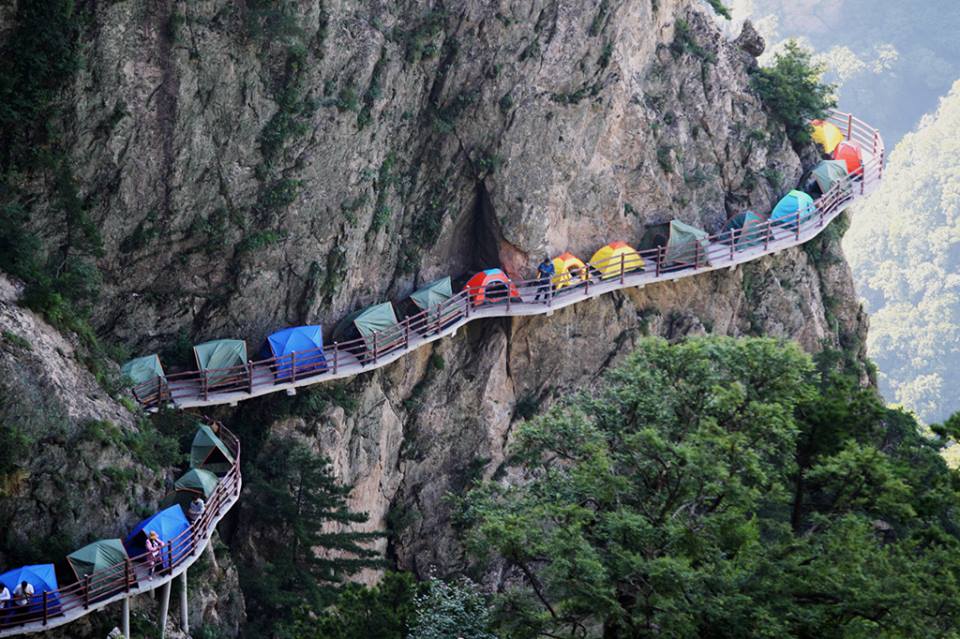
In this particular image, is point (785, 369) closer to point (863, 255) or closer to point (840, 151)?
point (840, 151)

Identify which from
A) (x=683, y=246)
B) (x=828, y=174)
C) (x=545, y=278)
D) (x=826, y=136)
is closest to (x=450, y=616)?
(x=545, y=278)

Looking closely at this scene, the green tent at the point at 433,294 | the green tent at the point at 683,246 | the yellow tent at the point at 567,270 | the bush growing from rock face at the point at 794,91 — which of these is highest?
the bush growing from rock face at the point at 794,91

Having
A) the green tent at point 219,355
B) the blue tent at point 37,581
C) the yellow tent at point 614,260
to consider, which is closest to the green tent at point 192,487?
the green tent at point 219,355

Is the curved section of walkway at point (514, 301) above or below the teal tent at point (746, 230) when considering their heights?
below

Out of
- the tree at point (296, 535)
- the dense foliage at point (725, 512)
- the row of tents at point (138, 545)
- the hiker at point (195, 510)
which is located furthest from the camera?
the tree at point (296, 535)

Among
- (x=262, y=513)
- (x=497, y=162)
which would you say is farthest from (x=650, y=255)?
(x=262, y=513)

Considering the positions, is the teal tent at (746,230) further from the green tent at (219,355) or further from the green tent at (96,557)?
the green tent at (96,557)

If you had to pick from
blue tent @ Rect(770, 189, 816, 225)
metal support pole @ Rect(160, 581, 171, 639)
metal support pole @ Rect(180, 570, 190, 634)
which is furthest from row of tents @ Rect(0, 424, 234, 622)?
blue tent @ Rect(770, 189, 816, 225)
